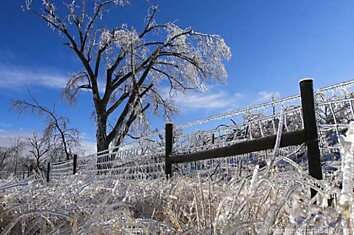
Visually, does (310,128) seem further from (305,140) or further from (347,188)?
(347,188)

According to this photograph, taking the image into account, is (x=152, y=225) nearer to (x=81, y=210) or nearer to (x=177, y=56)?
(x=81, y=210)

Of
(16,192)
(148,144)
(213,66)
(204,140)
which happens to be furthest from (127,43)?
(16,192)

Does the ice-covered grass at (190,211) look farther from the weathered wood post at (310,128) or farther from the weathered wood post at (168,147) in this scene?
the weathered wood post at (168,147)

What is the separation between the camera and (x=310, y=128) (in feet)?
7.71

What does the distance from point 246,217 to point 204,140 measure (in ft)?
10.3

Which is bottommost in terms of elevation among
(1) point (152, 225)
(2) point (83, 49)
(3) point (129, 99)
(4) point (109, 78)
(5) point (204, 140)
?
(1) point (152, 225)

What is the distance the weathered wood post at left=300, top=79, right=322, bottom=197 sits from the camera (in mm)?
2250

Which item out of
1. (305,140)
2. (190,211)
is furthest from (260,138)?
(190,211)

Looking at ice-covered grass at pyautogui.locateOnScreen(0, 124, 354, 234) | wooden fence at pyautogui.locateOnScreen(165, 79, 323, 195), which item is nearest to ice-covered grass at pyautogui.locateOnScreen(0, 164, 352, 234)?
ice-covered grass at pyautogui.locateOnScreen(0, 124, 354, 234)

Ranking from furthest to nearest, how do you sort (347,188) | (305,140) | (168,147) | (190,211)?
(168,147) < (305,140) < (190,211) < (347,188)

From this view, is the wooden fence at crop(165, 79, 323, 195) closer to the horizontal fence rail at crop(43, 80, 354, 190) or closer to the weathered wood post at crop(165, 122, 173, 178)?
the horizontal fence rail at crop(43, 80, 354, 190)

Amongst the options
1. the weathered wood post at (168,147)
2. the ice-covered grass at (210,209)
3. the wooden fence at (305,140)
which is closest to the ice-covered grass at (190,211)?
the ice-covered grass at (210,209)

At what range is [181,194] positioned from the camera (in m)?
1.74

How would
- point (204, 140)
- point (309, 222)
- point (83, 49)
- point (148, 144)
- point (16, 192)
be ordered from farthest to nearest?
1. point (83, 49)
2. point (148, 144)
3. point (204, 140)
4. point (16, 192)
5. point (309, 222)
